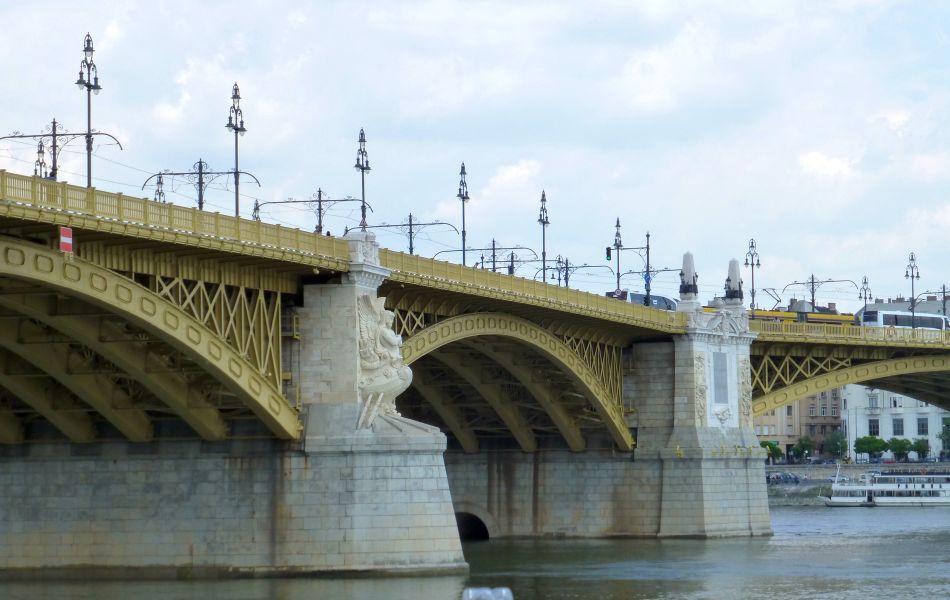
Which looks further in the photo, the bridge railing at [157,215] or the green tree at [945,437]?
the green tree at [945,437]

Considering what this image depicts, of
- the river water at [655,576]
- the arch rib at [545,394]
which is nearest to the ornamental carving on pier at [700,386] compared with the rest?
the arch rib at [545,394]

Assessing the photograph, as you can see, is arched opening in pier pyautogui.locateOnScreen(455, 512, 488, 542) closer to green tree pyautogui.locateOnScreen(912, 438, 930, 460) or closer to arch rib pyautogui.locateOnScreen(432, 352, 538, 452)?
arch rib pyautogui.locateOnScreen(432, 352, 538, 452)

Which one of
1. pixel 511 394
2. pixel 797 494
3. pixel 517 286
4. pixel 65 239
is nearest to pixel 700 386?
pixel 511 394

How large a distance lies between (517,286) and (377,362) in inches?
534

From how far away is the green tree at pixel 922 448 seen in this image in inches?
7136

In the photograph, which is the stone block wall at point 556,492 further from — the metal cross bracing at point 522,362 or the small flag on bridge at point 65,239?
the small flag on bridge at point 65,239

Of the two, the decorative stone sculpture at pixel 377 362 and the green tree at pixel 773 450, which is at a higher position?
the decorative stone sculpture at pixel 377 362

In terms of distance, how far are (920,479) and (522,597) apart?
98.2 meters

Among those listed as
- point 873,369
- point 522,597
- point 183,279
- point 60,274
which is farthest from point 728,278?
point 60,274

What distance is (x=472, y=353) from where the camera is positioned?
81.7m

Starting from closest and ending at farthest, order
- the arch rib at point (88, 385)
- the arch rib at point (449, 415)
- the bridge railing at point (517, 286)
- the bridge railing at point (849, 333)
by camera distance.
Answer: the arch rib at point (88, 385) < the bridge railing at point (517, 286) < the arch rib at point (449, 415) < the bridge railing at point (849, 333)

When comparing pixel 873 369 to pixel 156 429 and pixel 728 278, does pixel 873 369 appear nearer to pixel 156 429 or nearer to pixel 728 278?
pixel 728 278

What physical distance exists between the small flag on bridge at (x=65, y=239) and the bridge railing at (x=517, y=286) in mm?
16907

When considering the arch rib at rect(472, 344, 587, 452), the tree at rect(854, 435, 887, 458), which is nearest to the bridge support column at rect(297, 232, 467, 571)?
the arch rib at rect(472, 344, 587, 452)
